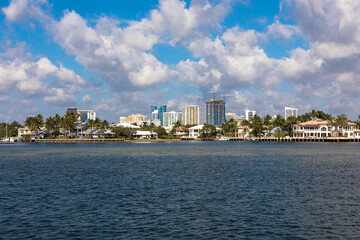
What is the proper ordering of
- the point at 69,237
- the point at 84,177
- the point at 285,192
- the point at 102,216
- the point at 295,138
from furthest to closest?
the point at 295,138 < the point at 84,177 < the point at 285,192 < the point at 102,216 < the point at 69,237

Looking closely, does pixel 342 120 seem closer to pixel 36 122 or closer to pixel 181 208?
pixel 36 122

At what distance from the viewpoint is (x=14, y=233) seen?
787 inches

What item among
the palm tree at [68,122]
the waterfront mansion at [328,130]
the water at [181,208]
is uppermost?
the palm tree at [68,122]

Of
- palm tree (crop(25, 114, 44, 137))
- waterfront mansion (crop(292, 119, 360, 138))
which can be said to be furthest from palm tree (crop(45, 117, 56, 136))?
waterfront mansion (crop(292, 119, 360, 138))

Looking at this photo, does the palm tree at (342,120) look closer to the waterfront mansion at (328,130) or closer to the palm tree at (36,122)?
the waterfront mansion at (328,130)

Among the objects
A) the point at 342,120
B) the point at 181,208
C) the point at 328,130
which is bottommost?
the point at 181,208

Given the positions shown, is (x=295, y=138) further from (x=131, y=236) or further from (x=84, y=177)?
(x=131, y=236)

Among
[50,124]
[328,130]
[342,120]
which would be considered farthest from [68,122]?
[342,120]

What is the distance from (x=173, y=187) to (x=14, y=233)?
17.6 meters

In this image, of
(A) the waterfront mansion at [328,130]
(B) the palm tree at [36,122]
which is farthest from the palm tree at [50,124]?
(A) the waterfront mansion at [328,130]

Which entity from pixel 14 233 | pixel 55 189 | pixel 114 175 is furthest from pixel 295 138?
pixel 14 233

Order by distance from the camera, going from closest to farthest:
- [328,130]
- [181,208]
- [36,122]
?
[181,208] < [328,130] < [36,122]

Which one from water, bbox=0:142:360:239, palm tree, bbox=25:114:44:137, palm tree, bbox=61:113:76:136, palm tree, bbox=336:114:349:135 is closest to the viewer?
water, bbox=0:142:360:239

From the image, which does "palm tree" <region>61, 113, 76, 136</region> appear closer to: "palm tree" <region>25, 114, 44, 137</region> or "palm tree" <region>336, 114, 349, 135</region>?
"palm tree" <region>25, 114, 44, 137</region>
